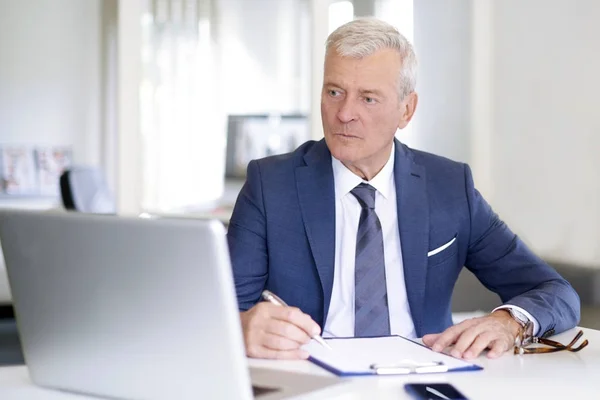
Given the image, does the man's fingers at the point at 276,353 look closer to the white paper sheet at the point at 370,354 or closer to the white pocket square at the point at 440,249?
the white paper sheet at the point at 370,354

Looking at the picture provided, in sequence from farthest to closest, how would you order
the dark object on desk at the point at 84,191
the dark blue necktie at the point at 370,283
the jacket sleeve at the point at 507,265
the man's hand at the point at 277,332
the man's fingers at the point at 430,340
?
the dark object on desk at the point at 84,191
the dark blue necktie at the point at 370,283
the jacket sleeve at the point at 507,265
the man's fingers at the point at 430,340
the man's hand at the point at 277,332

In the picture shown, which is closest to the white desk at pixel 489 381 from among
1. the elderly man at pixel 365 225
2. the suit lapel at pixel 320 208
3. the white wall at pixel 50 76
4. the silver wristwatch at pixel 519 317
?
the silver wristwatch at pixel 519 317

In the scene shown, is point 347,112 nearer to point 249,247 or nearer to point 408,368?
point 249,247

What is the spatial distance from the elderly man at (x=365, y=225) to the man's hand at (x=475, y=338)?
34 cm

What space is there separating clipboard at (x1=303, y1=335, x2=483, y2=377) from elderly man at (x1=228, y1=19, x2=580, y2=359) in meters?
0.40

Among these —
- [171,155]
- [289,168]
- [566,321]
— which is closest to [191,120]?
[171,155]

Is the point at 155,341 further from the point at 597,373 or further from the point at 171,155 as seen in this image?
the point at 171,155

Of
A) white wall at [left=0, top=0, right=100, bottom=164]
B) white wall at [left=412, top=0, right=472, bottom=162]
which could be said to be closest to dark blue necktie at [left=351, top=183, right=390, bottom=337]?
white wall at [left=412, top=0, right=472, bottom=162]

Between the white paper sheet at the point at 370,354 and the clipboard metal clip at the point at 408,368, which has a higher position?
the clipboard metal clip at the point at 408,368

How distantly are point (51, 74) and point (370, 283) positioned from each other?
7182mm

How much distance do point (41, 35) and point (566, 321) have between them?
756 centimetres

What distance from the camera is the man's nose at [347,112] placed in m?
2.08

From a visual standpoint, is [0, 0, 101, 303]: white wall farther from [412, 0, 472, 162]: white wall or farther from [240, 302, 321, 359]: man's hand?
[240, 302, 321, 359]: man's hand

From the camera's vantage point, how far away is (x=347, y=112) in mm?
2078
